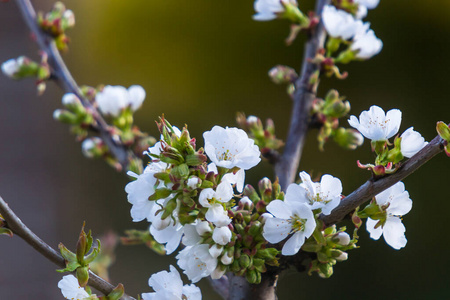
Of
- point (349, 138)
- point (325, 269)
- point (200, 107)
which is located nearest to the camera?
point (325, 269)

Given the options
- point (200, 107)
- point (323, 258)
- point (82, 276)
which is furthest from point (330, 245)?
point (200, 107)

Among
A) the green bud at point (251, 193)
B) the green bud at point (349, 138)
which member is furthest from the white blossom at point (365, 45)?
the green bud at point (251, 193)

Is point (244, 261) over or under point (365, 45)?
under

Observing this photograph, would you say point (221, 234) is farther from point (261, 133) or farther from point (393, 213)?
point (261, 133)

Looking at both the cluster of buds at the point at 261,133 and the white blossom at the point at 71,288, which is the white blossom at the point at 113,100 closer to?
the cluster of buds at the point at 261,133

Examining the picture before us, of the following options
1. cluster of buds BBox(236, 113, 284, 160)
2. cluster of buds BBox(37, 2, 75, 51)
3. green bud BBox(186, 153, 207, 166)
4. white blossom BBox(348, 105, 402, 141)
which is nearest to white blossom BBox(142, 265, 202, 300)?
green bud BBox(186, 153, 207, 166)

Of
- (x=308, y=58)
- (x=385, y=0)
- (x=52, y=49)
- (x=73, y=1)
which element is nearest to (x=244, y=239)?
(x=308, y=58)

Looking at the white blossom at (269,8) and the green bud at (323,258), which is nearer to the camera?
the green bud at (323,258)

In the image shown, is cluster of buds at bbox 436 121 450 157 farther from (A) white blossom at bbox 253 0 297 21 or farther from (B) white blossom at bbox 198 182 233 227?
(A) white blossom at bbox 253 0 297 21
